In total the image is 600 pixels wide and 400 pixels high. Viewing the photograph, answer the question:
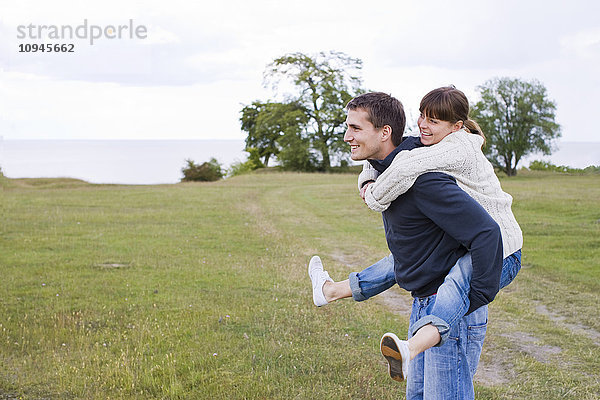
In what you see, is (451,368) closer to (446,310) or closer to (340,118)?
(446,310)

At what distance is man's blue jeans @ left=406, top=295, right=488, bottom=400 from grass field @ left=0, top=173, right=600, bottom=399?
192 cm

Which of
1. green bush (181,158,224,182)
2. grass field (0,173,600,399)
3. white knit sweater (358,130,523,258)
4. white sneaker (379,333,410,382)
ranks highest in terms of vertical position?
green bush (181,158,224,182)

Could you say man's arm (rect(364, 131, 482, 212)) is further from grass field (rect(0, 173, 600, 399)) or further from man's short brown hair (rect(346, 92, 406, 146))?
grass field (rect(0, 173, 600, 399))

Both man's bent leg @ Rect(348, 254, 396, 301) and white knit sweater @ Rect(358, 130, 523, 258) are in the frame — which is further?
man's bent leg @ Rect(348, 254, 396, 301)

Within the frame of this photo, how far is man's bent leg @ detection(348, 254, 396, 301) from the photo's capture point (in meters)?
3.83

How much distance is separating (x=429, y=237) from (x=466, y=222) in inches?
12.1

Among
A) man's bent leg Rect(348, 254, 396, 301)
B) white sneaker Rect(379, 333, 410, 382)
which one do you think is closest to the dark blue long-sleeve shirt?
man's bent leg Rect(348, 254, 396, 301)

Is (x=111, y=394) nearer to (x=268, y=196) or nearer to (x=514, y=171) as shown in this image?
(x=268, y=196)

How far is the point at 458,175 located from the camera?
316 cm

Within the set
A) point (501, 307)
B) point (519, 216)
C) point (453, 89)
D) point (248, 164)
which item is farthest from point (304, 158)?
point (453, 89)

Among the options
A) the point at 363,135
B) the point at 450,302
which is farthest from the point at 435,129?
the point at 450,302

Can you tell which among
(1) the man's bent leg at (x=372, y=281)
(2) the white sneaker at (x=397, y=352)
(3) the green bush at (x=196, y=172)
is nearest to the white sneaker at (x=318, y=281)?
(1) the man's bent leg at (x=372, y=281)

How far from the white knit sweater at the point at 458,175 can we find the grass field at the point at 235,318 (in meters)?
2.40

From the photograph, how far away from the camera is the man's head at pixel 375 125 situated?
10.9 ft
